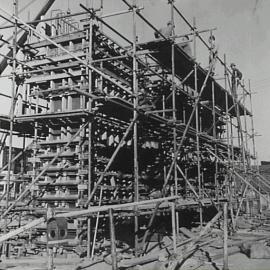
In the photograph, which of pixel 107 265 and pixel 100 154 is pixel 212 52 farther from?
pixel 107 265

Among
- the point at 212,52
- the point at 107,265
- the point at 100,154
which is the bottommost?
the point at 107,265

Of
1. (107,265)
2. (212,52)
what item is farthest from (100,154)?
(212,52)

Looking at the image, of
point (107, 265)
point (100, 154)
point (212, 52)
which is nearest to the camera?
point (107, 265)

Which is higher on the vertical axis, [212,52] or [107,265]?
[212,52]

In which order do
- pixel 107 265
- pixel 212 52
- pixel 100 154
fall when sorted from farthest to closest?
pixel 212 52 < pixel 100 154 < pixel 107 265

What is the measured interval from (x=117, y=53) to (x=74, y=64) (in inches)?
97.4

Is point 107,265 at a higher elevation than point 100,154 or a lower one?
lower

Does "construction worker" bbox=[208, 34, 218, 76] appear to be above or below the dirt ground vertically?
above

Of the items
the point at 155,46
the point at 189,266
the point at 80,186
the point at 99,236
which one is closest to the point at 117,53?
the point at 155,46

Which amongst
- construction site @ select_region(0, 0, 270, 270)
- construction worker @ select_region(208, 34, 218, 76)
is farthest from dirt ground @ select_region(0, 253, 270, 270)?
construction worker @ select_region(208, 34, 218, 76)

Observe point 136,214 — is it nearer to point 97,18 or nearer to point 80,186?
point 80,186

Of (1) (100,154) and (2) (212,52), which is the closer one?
(1) (100,154)

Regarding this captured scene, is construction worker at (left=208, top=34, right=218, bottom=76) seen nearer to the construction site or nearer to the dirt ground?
the construction site

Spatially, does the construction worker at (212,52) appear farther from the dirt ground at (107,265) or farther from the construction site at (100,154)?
the dirt ground at (107,265)
